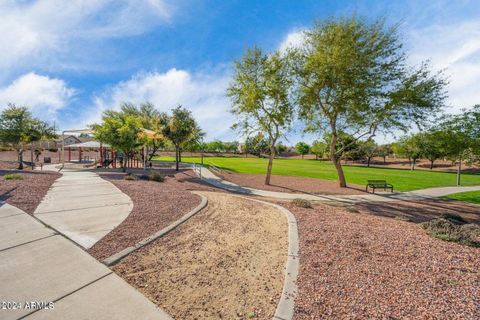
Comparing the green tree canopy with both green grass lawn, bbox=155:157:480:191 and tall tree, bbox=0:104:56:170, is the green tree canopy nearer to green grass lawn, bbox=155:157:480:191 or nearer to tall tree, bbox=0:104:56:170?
green grass lawn, bbox=155:157:480:191

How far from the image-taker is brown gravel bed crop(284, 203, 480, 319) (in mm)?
2912

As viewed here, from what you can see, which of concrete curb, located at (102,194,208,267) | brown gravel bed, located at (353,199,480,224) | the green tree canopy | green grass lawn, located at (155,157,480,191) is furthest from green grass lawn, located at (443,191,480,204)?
concrete curb, located at (102,194,208,267)

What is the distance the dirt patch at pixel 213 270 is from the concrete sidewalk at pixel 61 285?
26 cm

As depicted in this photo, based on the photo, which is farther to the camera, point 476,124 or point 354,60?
point 354,60

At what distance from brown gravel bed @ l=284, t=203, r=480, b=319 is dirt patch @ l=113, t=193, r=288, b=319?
1.97ft

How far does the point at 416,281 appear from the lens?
3.59 metres

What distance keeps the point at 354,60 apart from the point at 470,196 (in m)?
14.1

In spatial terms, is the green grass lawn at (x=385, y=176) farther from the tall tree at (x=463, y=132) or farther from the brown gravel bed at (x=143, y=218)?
the brown gravel bed at (x=143, y=218)

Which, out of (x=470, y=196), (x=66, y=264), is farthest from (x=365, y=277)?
A: (x=470, y=196)

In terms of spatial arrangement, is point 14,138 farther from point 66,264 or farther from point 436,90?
point 436,90

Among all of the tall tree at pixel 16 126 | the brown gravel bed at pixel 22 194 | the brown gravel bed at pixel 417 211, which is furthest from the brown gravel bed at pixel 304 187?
the tall tree at pixel 16 126

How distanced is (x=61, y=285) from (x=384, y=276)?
5481 mm

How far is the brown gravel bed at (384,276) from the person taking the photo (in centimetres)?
291

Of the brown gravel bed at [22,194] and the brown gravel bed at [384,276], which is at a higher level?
the brown gravel bed at [22,194]
